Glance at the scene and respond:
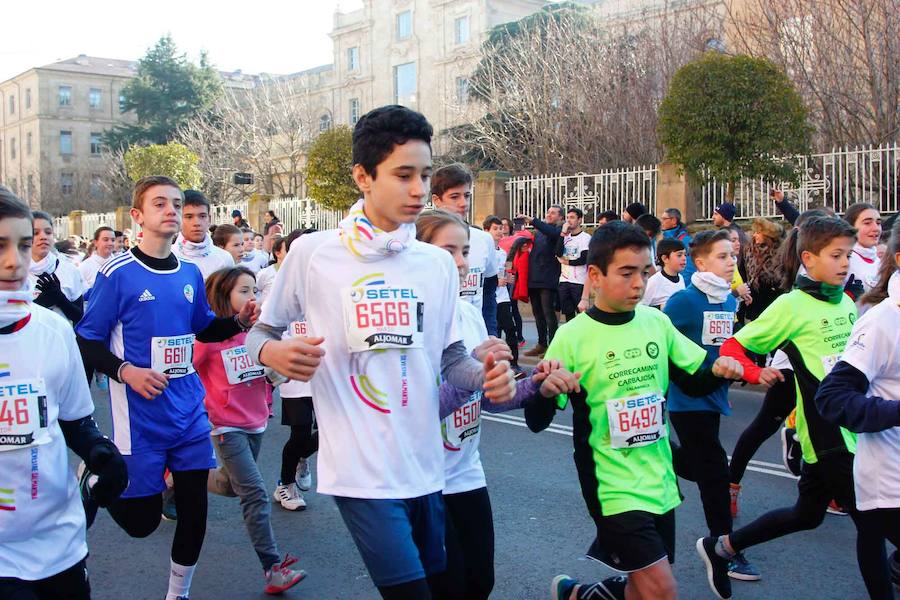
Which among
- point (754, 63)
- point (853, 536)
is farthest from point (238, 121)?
point (853, 536)

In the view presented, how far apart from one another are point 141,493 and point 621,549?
230 centimetres

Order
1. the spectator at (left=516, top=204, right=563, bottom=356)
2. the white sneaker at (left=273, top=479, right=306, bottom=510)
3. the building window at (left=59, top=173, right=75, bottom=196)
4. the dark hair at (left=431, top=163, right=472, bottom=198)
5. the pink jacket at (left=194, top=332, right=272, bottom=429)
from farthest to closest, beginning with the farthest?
the building window at (left=59, top=173, right=75, bottom=196)
the spectator at (left=516, top=204, right=563, bottom=356)
the white sneaker at (left=273, top=479, right=306, bottom=510)
the dark hair at (left=431, top=163, right=472, bottom=198)
the pink jacket at (left=194, top=332, right=272, bottom=429)

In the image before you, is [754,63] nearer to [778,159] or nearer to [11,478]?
[778,159]

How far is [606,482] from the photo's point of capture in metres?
3.62

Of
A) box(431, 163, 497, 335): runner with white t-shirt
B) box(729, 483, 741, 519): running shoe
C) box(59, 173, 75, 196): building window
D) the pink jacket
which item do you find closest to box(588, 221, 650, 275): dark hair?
box(431, 163, 497, 335): runner with white t-shirt

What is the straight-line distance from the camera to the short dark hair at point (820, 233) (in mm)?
4578

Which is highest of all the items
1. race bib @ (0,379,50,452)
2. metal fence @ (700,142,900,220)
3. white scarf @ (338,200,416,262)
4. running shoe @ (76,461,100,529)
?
metal fence @ (700,142,900,220)

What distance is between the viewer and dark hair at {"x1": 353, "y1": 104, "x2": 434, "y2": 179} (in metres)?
3.12

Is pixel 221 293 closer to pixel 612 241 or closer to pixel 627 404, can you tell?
pixel 612 241

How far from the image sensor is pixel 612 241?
3.83 metres

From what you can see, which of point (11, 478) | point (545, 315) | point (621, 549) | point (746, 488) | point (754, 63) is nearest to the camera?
point (11, 478)

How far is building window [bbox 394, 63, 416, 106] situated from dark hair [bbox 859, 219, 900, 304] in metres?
49.1

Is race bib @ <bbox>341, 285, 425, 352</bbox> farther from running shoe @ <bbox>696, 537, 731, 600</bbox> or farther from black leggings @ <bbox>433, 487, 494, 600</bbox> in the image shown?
running shoe @ <bbox>696, 537, 731, 600</bbox>

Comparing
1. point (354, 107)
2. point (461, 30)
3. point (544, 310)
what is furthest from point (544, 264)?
point (354, 107)
